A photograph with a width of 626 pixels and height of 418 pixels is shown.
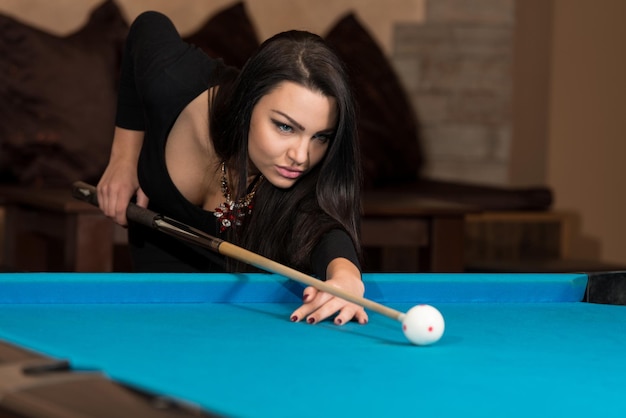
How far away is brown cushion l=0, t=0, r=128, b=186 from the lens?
4023mm

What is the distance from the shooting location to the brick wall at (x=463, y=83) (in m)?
5.15

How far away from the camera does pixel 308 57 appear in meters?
2.22

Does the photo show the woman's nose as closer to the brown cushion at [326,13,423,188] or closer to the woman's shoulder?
the woman's shoulder

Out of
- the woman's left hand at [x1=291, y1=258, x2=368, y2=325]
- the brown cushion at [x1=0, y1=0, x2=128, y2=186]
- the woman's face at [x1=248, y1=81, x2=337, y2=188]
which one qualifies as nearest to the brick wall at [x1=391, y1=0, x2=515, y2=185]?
the brown cushion at [x1=0, y1=0, x2=128, y2=186]

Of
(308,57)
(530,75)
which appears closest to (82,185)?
(308,57)

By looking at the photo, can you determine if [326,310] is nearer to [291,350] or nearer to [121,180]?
[291,350]

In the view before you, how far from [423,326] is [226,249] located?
0.56 m

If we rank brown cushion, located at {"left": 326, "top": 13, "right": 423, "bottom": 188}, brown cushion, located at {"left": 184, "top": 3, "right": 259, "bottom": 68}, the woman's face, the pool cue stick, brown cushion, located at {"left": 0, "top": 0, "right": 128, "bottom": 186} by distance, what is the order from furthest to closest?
1. brown cushion, located at {"left": 326, "top": 13, "right": 423, "bottom": 188}
2. brown cushion, located at {"left": 184, "top": 3, "right": 259, "bottom": 68}
3. brown cushion, located at {"left": 0, "top": 0, "right": 128, "bottom": 186}
4. the woman's face
5. the pool cue stick

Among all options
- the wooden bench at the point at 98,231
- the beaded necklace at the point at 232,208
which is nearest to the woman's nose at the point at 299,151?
the beaded necklace at the point at 232,208

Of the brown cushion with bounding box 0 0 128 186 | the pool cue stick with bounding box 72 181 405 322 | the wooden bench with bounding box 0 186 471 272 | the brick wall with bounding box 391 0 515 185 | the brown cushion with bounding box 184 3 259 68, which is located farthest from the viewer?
the brick wall with bounding box 391 0 515 185

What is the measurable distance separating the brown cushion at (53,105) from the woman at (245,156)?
133cm

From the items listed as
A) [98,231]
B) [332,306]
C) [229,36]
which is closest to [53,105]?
[229,36]

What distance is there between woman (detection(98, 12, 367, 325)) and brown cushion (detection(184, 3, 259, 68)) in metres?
1.67

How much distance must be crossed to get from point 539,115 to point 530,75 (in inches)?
7.7
